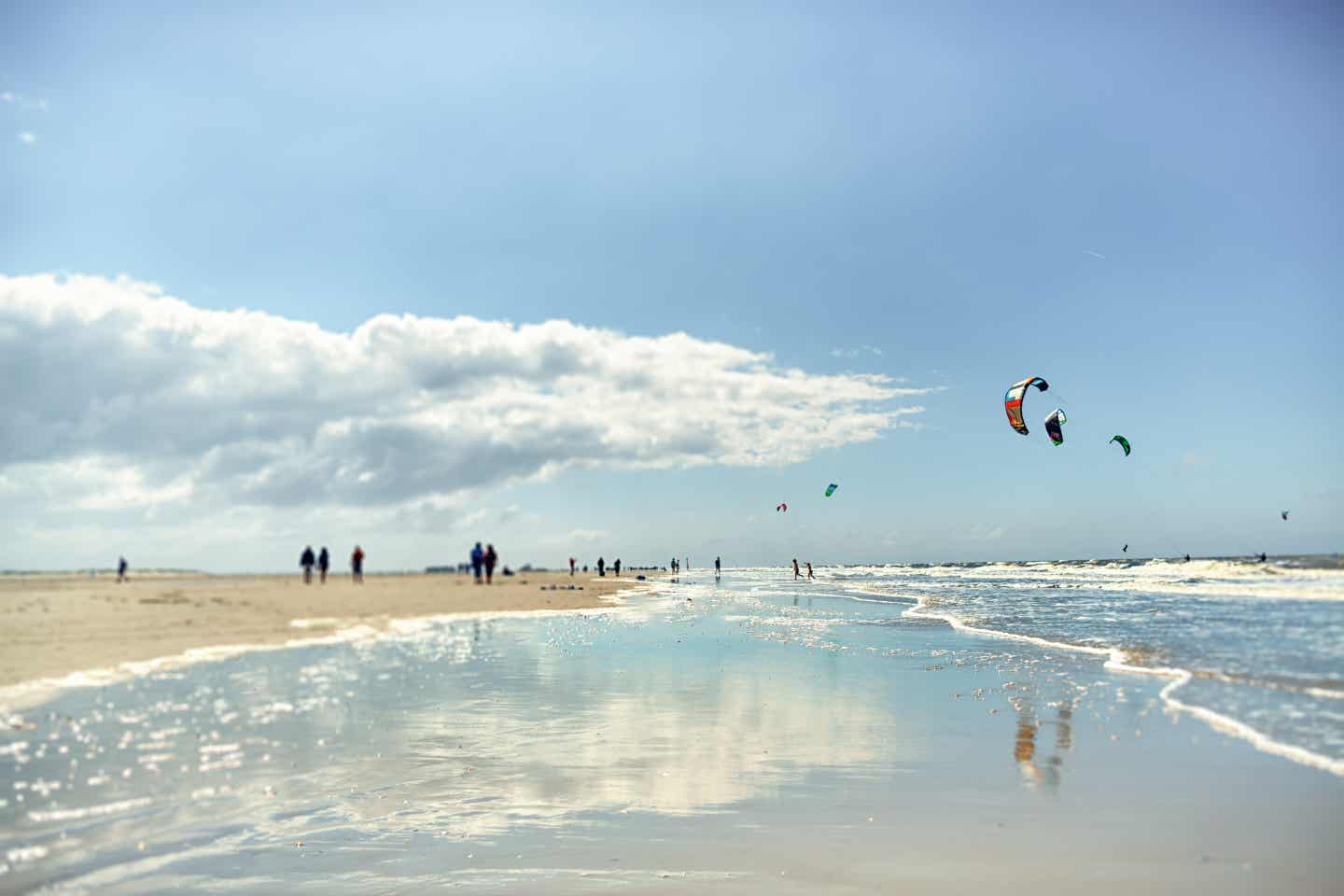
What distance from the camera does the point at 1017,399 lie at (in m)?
42.8

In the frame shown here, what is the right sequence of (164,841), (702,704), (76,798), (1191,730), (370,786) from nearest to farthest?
(164,841) → (76,798) → (370,786) → (1191,730) → (702,704)

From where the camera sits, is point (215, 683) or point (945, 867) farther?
point (215, 683)

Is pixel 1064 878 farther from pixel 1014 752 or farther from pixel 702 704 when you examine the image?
pixel 702 704

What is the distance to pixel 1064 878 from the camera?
18.1 ft

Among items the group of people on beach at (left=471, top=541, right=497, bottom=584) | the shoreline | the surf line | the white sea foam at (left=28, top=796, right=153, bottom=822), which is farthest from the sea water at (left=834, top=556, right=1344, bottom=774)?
the group of people on beach at (left=471, top=541, right=497, bottom=584)

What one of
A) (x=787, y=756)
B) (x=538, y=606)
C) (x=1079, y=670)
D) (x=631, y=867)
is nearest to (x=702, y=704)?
(x=787, y=756)

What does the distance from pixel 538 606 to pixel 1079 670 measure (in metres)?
25.4

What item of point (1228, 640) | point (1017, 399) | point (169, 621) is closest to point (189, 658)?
point (169, 621)

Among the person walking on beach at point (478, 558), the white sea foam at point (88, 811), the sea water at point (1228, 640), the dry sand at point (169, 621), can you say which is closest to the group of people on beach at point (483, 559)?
the person walking on beach at point (478, 558)

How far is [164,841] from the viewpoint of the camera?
237 inches

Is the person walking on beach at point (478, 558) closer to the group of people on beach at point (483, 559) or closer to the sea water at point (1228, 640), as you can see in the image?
the group of people on beach at point (483, 559)

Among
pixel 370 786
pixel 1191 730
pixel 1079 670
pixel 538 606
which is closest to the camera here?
pixel 370 786

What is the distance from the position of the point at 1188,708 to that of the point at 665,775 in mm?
8649

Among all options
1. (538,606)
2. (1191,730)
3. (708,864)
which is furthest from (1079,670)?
(538,606)
